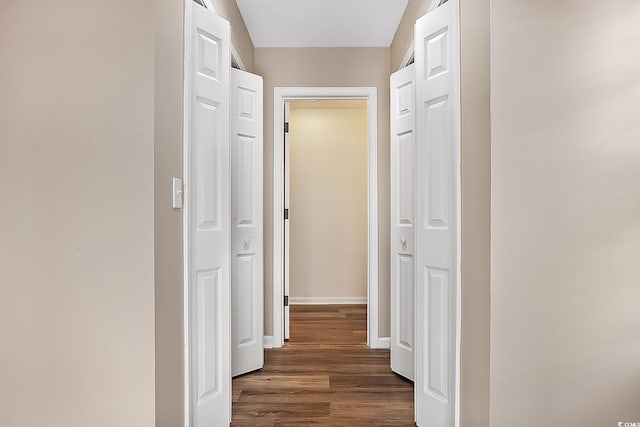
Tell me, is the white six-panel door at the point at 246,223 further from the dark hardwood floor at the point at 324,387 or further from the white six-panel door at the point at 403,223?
the white six-panel door at the point at 403,223

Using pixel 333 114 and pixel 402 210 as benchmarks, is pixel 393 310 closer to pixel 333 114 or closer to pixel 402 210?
pixel 402 210

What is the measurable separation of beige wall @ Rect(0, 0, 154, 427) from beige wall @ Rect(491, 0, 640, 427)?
132cm

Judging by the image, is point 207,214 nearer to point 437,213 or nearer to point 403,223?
point 437,213

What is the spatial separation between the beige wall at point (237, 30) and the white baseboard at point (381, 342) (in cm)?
254

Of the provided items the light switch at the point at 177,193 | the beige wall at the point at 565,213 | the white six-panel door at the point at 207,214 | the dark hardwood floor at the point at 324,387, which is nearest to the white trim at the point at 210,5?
the white six-panel door at the point at 207,214

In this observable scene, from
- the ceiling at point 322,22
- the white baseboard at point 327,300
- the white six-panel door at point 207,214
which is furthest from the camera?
the white baseboard at point 327,300

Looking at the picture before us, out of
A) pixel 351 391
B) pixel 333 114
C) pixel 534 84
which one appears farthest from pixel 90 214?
pixel 333 114

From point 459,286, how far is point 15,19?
2.07m

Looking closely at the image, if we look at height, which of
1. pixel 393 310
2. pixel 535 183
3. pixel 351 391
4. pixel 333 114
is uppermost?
pixel 333 114

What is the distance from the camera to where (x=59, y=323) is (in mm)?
1498

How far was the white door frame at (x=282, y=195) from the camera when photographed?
3.56 metres

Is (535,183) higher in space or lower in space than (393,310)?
higher

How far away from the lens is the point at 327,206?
520 centimetres

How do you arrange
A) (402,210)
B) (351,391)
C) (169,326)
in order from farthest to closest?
(402,210) < (351,391) < (169,326)
